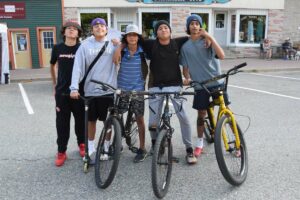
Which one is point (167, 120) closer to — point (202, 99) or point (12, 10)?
point (202, 99)

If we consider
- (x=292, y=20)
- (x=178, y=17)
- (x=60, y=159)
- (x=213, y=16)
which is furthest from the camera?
(x=292, y=20)

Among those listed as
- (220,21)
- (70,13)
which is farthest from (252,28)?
(70,13)

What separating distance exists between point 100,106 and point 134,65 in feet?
2.16

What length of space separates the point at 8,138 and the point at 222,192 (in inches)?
142

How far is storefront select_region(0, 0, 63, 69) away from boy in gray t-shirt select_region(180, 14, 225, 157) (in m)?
14.4

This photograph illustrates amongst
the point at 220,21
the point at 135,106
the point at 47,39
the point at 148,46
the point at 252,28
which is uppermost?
the point at 220,21

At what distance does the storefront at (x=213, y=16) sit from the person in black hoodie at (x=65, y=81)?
1425 cm

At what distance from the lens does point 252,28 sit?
20062 mm

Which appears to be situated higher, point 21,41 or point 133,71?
point 21,41

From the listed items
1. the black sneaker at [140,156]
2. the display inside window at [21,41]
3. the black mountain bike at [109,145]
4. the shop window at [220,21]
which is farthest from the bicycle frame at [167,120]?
the shop window at [220,21]

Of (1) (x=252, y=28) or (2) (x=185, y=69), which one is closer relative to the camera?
(2) (x=185, y=69)

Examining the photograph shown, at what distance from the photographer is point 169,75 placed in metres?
3.99

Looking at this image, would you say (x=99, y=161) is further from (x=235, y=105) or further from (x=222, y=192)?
(x=235, y=105)

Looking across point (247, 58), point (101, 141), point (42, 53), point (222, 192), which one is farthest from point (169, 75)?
point (247, 58)
